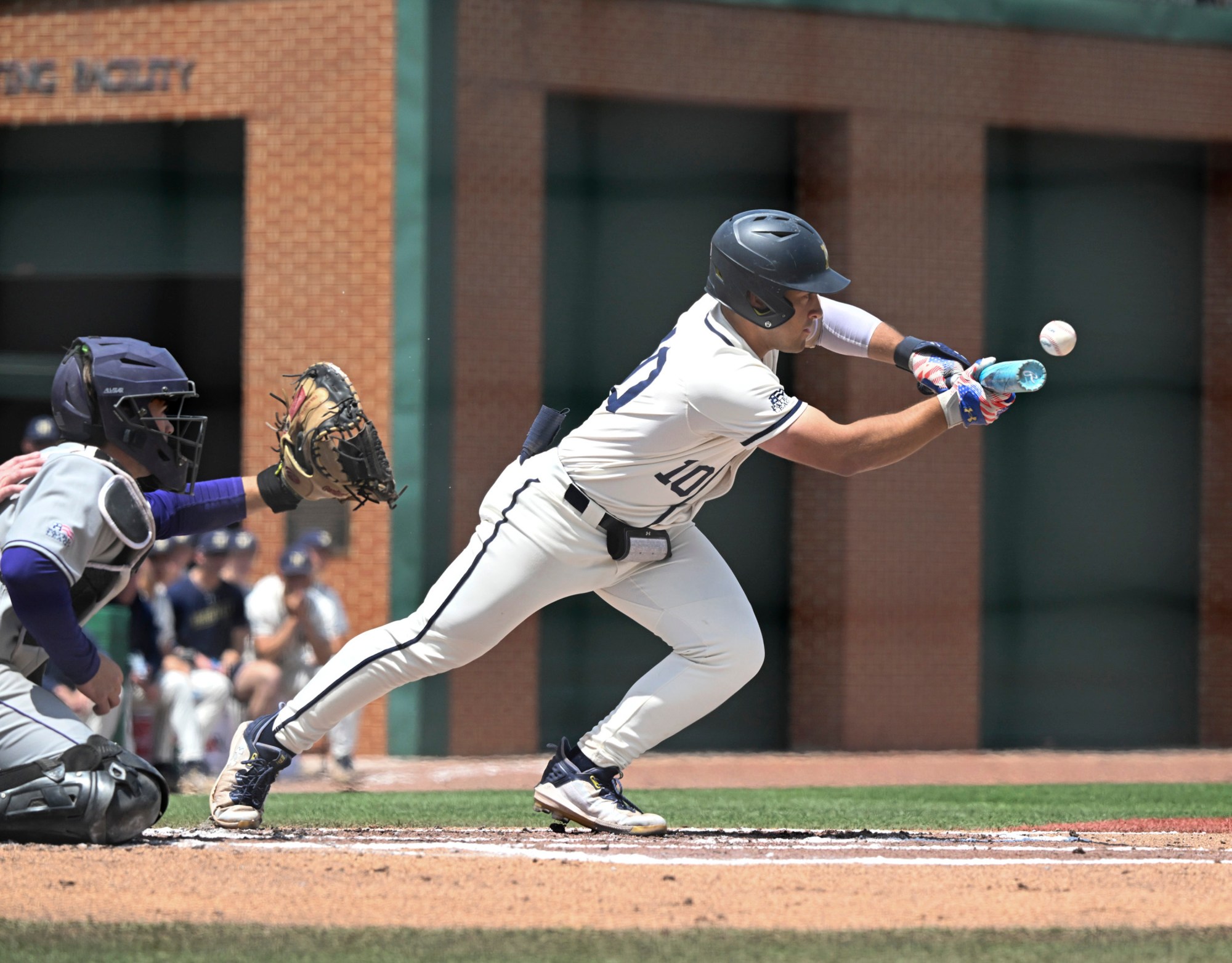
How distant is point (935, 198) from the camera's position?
43.8 ft

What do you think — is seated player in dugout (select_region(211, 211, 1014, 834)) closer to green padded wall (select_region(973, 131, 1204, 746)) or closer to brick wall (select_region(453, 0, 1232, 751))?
brick wall (select_region(453, 0, 1232, 751))

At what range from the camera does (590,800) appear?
4973mm

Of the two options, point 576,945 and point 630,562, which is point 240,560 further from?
point 576,945

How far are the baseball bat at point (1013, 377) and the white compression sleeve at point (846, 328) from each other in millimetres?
746

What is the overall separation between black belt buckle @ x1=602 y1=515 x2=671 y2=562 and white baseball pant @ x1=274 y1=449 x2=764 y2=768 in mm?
34

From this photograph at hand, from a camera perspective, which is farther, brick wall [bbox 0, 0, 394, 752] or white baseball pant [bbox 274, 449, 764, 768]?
brick wall [bbox 0, 0, 394, 752]

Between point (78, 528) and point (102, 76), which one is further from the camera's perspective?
point (102, 76)

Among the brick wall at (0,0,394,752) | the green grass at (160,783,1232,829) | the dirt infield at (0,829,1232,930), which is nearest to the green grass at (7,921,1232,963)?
the dirt infield at (0,829,1232,930)

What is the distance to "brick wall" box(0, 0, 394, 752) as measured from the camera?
478 inches

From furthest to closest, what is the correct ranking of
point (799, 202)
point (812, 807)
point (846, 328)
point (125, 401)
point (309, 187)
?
point (799, 202)
point (309, 187)
point (812, 807)
point (846, 328)
point (125, 401)

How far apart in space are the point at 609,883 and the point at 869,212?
9.90 meters

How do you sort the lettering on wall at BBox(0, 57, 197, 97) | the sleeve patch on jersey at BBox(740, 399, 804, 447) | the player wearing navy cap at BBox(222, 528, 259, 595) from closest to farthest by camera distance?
the sleeve patch on jersey at BBox(740, 399, 804, 447)
the player wearing navy cap at BBox(222, 528, 259, 595)
the lettering on wall at BBox(0, 57, 197, 97)

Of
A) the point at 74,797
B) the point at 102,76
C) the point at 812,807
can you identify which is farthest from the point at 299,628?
the point at 74,797

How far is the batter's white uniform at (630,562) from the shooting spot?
15.6ft
